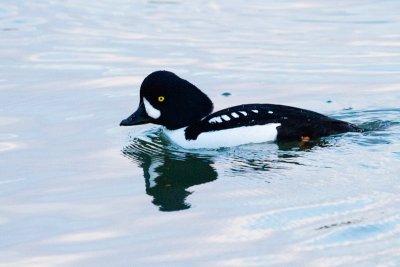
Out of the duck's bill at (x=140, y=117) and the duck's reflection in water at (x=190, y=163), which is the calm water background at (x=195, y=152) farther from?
the duck's bill at (x=140, y=117)

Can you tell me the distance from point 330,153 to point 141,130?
2.57 meters

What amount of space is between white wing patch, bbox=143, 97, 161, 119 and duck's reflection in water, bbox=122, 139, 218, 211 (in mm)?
325

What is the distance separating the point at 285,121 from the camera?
1095 cm

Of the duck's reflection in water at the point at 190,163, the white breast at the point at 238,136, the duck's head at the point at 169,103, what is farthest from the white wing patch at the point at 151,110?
the white breast at the point at 238,136

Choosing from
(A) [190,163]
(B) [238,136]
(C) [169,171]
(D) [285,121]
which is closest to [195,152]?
(A) [190,163]

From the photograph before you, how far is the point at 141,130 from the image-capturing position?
1222cm

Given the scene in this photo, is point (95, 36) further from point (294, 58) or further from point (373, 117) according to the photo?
point (373, 117)

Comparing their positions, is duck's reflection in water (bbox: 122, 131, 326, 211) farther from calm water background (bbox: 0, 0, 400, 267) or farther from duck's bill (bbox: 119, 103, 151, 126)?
duck's bill (bbox: 119, 103, 151, 126)

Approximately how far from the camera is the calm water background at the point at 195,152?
8.09 meters

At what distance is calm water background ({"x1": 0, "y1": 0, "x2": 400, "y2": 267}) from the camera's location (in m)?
8.09

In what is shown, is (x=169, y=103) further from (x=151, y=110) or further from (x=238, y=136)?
(x=238, y=136)

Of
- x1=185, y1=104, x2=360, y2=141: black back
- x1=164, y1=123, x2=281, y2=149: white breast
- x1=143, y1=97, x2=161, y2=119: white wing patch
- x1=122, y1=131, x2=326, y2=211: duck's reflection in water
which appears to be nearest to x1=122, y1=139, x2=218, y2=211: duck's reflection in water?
x1=122, y1=131, x2=326, y2=211: duck's reflection in water

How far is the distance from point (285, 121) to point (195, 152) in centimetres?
96

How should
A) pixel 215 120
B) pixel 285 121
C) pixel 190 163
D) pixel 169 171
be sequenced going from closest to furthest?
1. pixel 169 171
2. pixel 190 163
3. pixel 285 121
4. pixel 215 120
